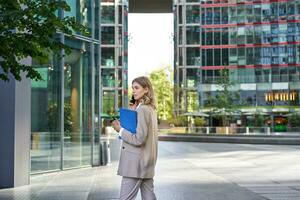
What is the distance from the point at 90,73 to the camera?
55.5ft

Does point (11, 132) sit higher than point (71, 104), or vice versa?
point (71, 104)

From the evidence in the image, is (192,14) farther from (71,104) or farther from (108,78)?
(71,104)

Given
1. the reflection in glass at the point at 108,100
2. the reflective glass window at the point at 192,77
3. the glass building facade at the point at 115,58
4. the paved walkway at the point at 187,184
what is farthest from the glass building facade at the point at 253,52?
the paved walkway at the point at 187,184

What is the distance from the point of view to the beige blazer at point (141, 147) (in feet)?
17.1

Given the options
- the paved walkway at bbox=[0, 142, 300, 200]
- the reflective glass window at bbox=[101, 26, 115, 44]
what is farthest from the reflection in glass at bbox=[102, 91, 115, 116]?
the paved walkway at bbox=[0, 142, 300, 200]

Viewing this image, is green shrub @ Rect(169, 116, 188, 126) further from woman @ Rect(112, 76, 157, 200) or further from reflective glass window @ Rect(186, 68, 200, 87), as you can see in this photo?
woman @ Rect(112, 76, 157, 200)

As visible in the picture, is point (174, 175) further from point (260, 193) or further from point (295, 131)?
point (295, 131)

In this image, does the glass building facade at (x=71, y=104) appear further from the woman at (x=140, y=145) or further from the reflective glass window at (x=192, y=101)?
the reflective glass window at (x=192, y=101)

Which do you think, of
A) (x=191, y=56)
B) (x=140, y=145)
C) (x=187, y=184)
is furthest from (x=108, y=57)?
(x=140, y=145)

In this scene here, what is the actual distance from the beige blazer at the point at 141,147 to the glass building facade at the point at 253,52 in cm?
Result: 7353

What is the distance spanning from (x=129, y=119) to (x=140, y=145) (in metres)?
0.30

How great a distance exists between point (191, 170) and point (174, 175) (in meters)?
1.70

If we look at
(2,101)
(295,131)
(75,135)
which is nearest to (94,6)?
(75,135)

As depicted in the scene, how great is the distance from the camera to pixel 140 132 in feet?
17.1
